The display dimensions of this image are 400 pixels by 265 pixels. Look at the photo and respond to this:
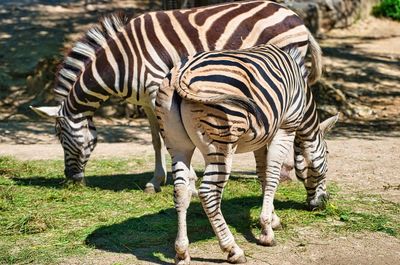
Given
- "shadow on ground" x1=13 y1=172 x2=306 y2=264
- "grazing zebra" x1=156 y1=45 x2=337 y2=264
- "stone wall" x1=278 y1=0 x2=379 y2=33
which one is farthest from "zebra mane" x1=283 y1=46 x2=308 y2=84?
"stone wall" x1=278 y1=0 x2=379 y2=33

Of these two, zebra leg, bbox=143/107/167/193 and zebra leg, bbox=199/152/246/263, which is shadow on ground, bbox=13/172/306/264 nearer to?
zebra leg, bbox=199/152/246/263

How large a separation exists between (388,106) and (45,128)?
664 centimetres

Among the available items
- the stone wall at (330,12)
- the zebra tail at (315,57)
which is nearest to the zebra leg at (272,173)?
the zebra tail at (315,57)

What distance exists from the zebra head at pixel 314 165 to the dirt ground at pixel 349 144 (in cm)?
72

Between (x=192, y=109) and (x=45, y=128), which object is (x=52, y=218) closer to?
(x=192, y=109)

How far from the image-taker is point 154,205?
7.64 meters

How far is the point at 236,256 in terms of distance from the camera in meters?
5.66

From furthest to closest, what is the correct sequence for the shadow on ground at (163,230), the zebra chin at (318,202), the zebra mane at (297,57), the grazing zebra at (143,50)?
the grazing zebra at (143,50)
the zebra chin at (318,202)
the zebra mane at (297,57)
the shadow on ground at (163,230)

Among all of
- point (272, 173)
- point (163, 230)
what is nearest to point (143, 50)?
point (163, 230)

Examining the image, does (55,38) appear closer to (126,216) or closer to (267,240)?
(126,216)

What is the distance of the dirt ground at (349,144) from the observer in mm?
6012

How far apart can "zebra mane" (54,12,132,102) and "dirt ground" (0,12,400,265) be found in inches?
86.4

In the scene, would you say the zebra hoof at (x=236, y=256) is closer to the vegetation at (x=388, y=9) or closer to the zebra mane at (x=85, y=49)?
the zebra mane at (x=85, y=49)

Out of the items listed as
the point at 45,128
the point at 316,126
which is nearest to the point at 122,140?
the point at 45,128
